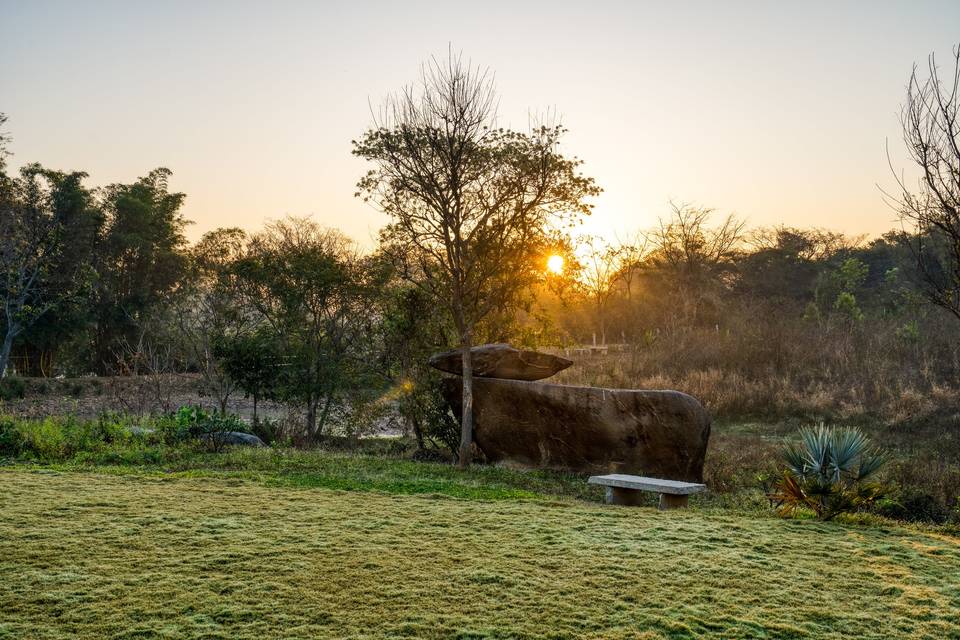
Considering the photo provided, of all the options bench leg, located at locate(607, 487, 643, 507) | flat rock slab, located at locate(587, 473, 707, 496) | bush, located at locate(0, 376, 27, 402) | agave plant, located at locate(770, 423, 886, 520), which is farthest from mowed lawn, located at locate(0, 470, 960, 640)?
bush, located at locate(0, 376, 27, 402)

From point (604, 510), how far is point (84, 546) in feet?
16.5

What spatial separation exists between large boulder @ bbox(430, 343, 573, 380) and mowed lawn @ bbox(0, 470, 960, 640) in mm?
5189

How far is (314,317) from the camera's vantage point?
15.6m

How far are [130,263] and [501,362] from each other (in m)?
26.7

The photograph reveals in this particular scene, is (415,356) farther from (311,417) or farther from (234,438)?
(234,438)

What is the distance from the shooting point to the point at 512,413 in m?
12.7

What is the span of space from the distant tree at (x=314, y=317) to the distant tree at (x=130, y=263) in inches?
739

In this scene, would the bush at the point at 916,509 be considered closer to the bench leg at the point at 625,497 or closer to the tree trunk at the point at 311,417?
the bench leg at the point at 625,497

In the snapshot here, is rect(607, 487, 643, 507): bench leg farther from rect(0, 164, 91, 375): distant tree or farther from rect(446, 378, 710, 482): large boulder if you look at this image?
rect(0, 164, 91, 375): distant tree

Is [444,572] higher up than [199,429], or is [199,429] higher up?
[199,429]

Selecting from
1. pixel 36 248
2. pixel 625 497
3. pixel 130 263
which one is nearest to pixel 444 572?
pixel 625 497

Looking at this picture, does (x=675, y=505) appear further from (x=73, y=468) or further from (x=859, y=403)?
(x=859, y=403)

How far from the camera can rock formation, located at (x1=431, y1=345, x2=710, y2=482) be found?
11.4 meters

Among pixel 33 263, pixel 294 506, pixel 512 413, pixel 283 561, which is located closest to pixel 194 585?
pixel 283 561
